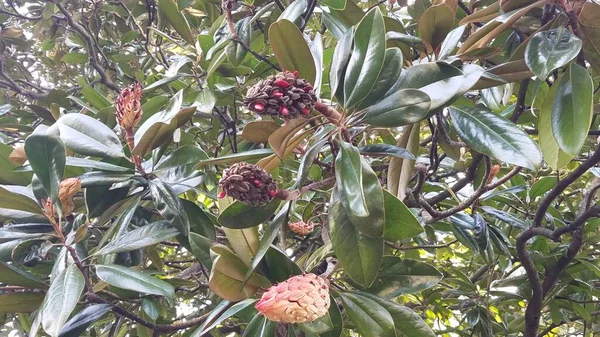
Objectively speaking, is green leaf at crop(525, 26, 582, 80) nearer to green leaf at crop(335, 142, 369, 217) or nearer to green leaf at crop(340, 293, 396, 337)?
green leaf at crop(335, 142, 369, 217)

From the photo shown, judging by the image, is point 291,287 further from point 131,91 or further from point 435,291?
point 435,291

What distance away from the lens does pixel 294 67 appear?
2.24 ft

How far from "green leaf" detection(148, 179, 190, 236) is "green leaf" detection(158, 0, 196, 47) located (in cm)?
53

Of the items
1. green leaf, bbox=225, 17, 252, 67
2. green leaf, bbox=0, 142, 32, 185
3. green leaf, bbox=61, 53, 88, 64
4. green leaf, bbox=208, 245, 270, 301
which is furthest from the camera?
green leaf, bbox=61, 53, 88, 64

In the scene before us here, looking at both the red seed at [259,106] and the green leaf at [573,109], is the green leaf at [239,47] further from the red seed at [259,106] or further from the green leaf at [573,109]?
the green leaf at [573,109]

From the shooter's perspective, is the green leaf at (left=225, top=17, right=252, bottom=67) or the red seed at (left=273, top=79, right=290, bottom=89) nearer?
the red seed at (left=273, top=79, right=290, bottom=89)

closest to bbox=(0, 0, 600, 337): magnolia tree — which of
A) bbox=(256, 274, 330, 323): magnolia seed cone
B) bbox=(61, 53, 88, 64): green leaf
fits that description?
bbox=(256, 274, 330, 323): magnolia seed cone

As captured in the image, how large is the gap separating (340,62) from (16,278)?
0.60 meters

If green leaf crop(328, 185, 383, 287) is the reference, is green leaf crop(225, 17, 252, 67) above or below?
above

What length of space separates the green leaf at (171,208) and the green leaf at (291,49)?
267 millimetres

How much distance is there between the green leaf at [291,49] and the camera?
0.65m

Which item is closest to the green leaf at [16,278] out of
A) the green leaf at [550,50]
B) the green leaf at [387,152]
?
the green leaf at [387,152]

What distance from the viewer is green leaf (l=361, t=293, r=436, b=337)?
2.22ft

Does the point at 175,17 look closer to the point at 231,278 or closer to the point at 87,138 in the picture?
the point at 87,138
